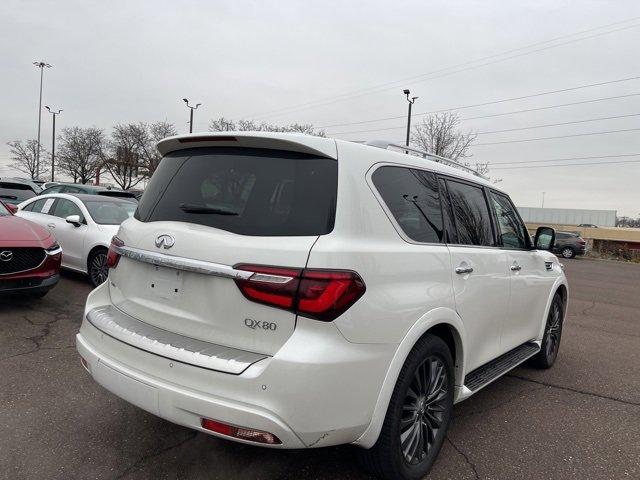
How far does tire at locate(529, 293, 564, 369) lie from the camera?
4688mm

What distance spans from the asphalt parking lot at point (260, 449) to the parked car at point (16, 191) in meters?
11.4

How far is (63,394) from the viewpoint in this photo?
352cm

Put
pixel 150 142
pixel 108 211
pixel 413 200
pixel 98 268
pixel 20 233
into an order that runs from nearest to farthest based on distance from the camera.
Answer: pixel 413 200 → pixel 20 233 → pixel 98 268 → pixel 108 211 → pixel 150 142

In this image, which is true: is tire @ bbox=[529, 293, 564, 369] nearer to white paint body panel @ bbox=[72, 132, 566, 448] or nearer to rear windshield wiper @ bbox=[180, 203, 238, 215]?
white paint body panel @ bbox=[72, 132, 566, 448]

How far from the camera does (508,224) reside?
405 centimetres

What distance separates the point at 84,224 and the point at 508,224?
6.33 meters

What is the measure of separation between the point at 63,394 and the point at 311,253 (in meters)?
2.57

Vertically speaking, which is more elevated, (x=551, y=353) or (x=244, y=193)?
(x=244, y=193)

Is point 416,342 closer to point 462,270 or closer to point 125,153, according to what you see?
point 462,270

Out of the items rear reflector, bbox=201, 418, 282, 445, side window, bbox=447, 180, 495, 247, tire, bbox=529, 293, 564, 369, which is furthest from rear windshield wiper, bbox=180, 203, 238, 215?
tire, bbox=529, 293, 564, 369

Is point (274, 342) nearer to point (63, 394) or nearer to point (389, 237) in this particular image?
point (389, 237)

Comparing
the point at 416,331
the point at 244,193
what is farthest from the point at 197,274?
the point at 416,331

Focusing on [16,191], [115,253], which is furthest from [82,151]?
[115,253]

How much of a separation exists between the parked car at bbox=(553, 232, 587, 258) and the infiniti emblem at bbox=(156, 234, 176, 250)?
3007 centimetres
